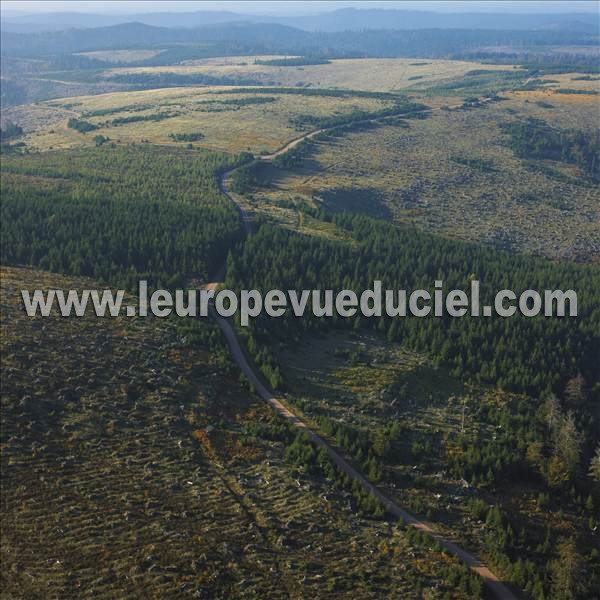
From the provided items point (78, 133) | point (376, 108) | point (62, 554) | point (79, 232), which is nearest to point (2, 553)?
point (62, 554)

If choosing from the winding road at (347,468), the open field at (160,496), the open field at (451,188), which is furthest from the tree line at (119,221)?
the open field at (160,496)

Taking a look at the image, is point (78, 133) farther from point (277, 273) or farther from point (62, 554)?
point (62, 554)

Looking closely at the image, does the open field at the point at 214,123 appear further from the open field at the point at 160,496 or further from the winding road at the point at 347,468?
the open field at the point at 160,496

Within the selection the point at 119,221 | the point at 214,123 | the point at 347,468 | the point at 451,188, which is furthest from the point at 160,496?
the point at 214,123

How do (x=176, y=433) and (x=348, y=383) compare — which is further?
(x=348, y=383)

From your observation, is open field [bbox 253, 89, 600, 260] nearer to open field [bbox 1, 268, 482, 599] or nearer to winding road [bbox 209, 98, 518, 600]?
winding road [bbox 209, 98, 518, 600]

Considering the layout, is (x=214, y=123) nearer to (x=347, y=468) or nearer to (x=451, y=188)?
(x=451, y=188)

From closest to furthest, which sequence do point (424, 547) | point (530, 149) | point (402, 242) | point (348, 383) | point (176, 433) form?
point (424, 547) → point (176, 433) → point (348, 383) → point (402, 242) → point (530, 149)
